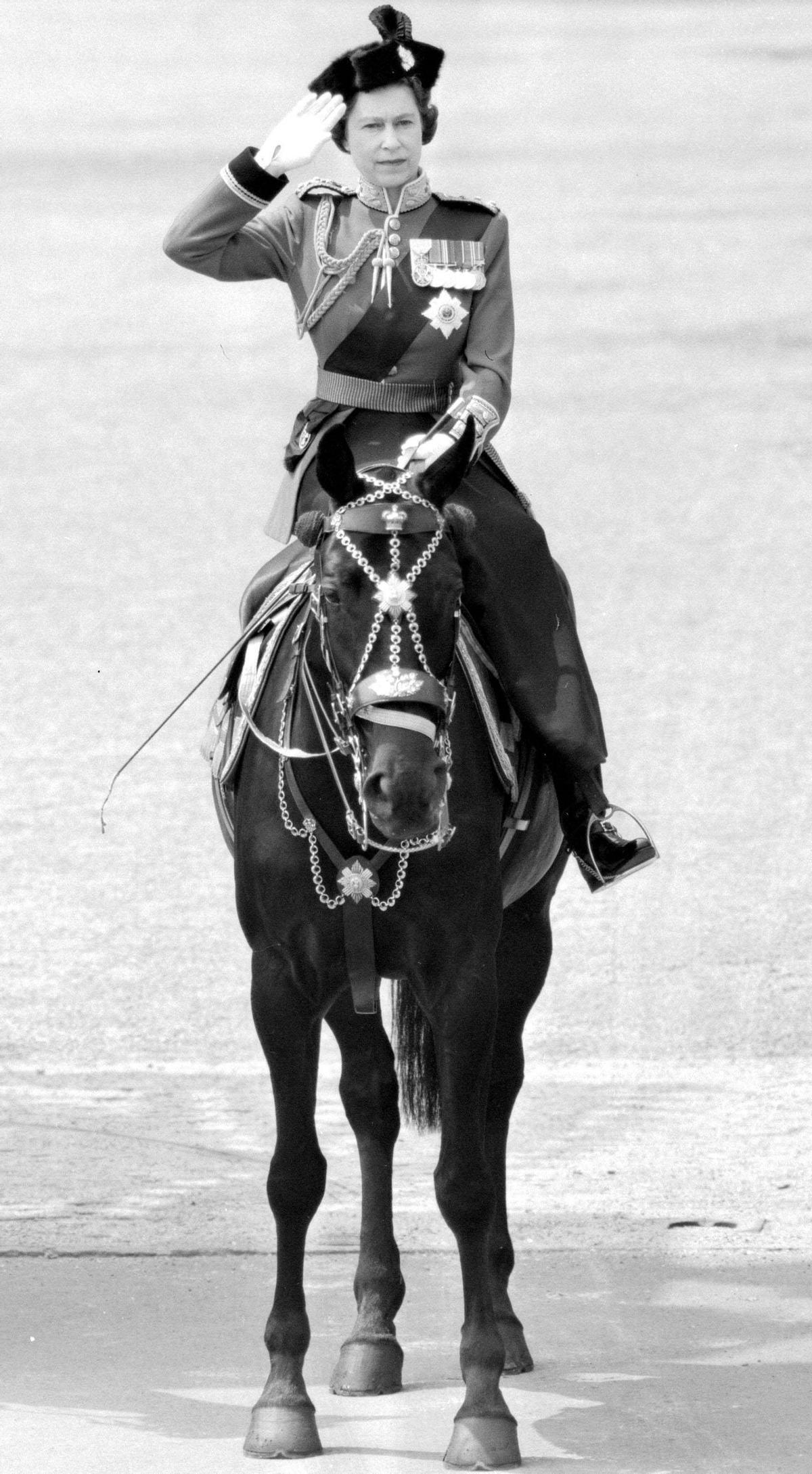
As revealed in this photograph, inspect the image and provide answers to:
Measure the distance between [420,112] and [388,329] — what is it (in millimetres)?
487

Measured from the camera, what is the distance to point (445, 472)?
202 inches

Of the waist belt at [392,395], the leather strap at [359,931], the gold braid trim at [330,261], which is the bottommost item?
the leather strap at [359,931]

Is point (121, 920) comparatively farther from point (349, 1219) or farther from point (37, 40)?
point (37, 40)

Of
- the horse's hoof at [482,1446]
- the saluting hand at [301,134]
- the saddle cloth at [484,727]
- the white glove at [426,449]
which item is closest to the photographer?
the horse's hoof at [482,1446]

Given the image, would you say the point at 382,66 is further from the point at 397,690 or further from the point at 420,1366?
the point at 420,1366

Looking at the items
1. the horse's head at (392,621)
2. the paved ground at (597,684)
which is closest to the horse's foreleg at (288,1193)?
the paved ground at (597,684)

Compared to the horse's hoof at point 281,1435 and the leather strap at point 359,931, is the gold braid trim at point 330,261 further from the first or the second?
the horse's hoof at point 281,1435

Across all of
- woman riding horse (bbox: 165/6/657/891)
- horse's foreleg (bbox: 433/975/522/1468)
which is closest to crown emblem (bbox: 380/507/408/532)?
woman riding horse (bbox: 165/6/657/891)

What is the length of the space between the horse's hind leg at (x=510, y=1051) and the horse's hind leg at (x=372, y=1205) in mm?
241

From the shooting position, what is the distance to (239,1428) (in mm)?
5535

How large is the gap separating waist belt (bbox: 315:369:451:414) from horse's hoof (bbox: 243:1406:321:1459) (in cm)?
224

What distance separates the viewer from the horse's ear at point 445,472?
512 cm

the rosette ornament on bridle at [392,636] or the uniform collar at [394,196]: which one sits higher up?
the uniform collar at [394,196]

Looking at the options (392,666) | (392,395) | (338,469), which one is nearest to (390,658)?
(392,666)
